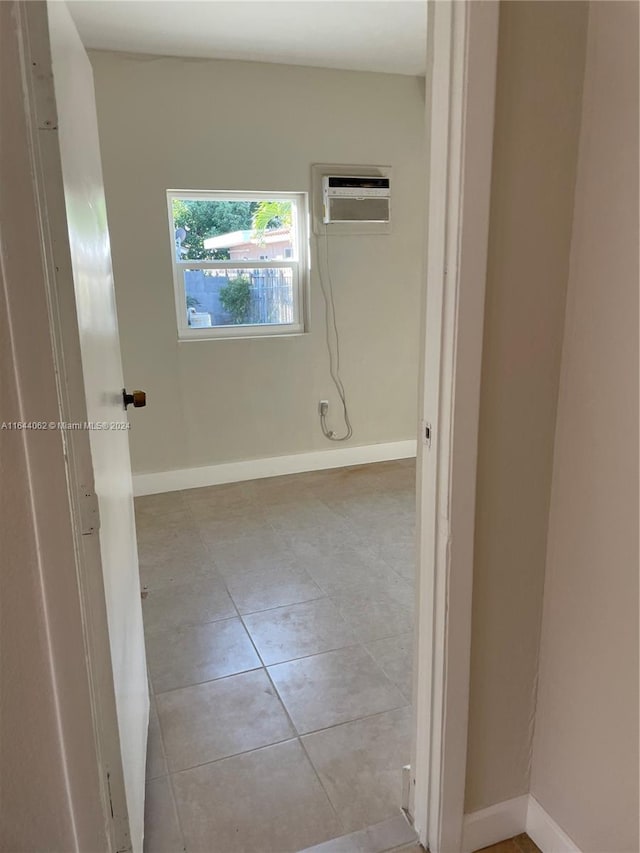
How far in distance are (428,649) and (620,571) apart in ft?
1.44

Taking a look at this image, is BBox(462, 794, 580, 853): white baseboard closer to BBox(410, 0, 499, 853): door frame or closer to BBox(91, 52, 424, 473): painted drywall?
BBox(410, 0, 499, 853): door frame

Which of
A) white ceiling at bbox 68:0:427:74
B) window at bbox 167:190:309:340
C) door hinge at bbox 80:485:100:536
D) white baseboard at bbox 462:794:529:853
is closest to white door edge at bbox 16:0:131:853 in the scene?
door hinge at bbox 80:485:100:536

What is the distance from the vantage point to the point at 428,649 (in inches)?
52.5

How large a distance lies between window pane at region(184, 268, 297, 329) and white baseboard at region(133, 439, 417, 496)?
3.02 feet

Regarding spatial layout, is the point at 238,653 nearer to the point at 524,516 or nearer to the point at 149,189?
the point at 524,516

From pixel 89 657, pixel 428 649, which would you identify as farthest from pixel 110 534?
pixel 428 649

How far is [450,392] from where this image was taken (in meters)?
1.16

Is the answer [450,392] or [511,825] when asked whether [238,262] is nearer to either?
[450,392]

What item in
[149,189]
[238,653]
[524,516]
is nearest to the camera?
[524,516]

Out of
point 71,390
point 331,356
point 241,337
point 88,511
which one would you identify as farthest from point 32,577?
point 331,356

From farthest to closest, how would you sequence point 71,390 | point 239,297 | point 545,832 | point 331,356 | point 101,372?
point 331,356, point 239,297, point 545,832, point 101,372, point 71,390

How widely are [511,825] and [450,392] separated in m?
1.09

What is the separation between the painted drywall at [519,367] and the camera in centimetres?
108

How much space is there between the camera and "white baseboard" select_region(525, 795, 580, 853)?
1345 millimetres
